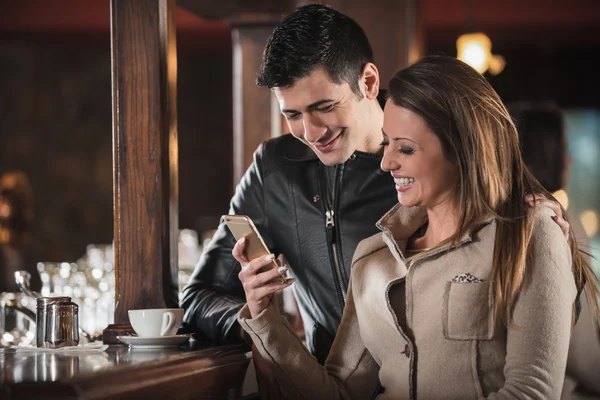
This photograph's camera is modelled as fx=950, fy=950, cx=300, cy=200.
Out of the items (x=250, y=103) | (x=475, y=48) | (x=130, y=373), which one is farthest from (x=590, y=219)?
(x=130, y=373)

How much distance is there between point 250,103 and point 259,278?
337cm

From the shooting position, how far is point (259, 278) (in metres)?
2.18

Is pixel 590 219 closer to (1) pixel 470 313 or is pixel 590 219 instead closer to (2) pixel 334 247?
(2) pixel 334 247

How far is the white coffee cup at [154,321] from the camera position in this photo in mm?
2295

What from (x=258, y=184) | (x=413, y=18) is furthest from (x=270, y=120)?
(x=258, y=184)

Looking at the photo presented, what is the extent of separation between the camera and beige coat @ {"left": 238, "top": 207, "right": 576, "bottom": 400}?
6.40 feet

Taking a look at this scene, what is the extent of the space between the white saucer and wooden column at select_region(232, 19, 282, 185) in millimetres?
3140

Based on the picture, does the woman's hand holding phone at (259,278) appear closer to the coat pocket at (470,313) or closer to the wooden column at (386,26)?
the coat pocket at (470,313)

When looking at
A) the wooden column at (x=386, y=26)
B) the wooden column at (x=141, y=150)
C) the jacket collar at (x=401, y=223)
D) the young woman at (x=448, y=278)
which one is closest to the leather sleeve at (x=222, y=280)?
the wooden column at (x=141, y=150)

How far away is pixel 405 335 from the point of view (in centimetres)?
213

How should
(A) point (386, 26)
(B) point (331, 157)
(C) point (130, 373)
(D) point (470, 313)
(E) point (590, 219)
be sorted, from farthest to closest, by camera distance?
(E) point (590, 219), (A) point (386, 26), (B) point (331, 157), (D) point (470, 313), (C) point (130, 373)

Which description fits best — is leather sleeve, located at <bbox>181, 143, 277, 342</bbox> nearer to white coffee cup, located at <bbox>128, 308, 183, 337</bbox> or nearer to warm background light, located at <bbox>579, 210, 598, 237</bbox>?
white coffee cup, located at <bbox>128, 308, 183, 337</bbox>

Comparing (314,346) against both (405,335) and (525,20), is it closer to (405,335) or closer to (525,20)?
(405,335)

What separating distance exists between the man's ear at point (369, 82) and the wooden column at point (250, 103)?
2.54 m
